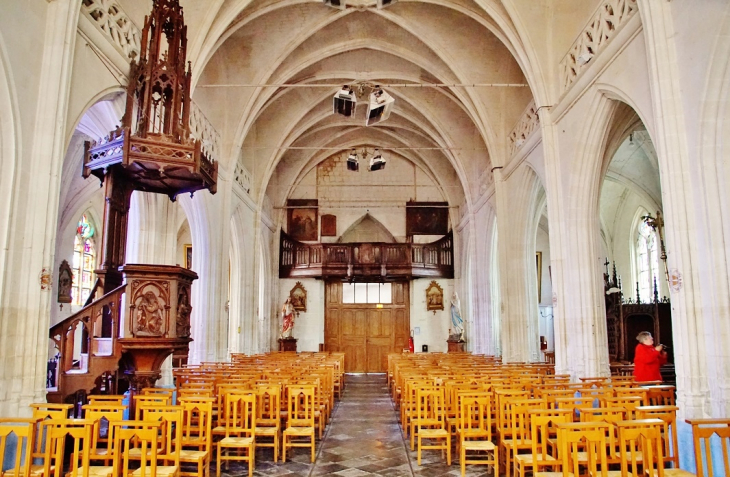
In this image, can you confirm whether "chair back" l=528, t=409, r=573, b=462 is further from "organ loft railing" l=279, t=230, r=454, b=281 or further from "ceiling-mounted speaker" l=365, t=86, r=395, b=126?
"organ loft railing" l=279, t=230, r=454, b=281

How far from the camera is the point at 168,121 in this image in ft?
29.0

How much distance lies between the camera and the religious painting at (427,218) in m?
24.9

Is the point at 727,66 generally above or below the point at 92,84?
below

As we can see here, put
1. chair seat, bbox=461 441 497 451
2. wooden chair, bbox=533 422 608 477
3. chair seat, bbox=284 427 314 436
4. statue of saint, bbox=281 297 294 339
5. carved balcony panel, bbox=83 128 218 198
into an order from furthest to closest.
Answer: statue of saint, bbox=281 297 294 339 → carved balcony panel, bbox=83 128 218 198 → chair seat, bbox=284 427 314 436 → chair seat, bbox=461 441 497 451 → wooden chair, bbox=533 422 608 477

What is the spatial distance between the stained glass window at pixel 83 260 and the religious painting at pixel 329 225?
915cm

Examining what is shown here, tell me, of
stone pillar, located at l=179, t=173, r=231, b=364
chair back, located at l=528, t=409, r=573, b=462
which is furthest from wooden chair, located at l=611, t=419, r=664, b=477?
stone pillar, located at l=179, t=173, r=231, b=364

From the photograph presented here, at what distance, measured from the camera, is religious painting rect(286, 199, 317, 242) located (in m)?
25.1

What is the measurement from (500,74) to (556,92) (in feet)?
15.1

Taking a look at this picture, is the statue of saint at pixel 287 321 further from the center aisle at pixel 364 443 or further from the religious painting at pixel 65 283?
the center aisle at pixel 364 443

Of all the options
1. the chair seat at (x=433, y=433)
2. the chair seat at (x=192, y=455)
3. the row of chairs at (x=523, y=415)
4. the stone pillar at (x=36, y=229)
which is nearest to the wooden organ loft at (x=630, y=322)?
the row of chairs at (x=523, y=415)

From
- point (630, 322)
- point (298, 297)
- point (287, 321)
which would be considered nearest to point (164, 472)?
point (630, 322)

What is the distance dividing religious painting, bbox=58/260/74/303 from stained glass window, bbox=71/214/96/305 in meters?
1.14

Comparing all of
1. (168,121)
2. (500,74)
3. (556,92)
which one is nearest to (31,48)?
(168,121)

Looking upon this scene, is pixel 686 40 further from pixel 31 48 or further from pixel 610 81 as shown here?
pixel 31 48
